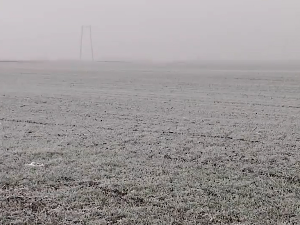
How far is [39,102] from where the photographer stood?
16.1m

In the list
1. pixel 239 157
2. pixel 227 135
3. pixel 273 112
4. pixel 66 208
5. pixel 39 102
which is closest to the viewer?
pixel 66 208

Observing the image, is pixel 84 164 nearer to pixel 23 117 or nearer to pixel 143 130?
pixel 143 130

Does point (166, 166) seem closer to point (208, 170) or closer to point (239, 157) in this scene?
point (208, 170)

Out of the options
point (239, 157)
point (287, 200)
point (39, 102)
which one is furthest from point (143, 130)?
point (39, 102)

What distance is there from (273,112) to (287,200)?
8756mm

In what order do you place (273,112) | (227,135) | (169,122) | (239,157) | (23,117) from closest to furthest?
(239,157)
(227,135)
(169,122)
(23,117)
(273,112)

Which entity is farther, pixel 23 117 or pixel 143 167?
pixel 23 117

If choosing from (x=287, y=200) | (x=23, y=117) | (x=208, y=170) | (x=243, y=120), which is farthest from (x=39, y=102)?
(x=287, y=200)

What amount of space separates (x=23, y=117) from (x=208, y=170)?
7428 millimetres

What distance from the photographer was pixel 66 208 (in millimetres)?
4855

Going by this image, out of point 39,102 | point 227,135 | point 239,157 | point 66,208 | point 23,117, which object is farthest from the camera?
point 39,102

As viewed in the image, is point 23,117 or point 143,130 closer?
point 143,130

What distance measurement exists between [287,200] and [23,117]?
8969 mm

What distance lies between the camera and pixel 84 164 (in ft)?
22.2
